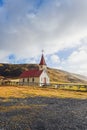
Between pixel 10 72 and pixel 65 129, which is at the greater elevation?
pixel 10 72

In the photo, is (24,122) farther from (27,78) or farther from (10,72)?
(10,72)

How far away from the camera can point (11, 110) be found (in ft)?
88.8

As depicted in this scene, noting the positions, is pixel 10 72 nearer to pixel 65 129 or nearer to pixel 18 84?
pixel 18 84

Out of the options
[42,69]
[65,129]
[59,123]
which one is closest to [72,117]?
[59,123]

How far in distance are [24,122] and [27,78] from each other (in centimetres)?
6646

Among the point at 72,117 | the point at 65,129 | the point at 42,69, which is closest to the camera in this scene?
the point at 65,129

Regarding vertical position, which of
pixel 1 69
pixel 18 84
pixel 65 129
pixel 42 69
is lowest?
pixel 65 129

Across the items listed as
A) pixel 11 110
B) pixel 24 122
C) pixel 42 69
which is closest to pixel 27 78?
pixel 42 69

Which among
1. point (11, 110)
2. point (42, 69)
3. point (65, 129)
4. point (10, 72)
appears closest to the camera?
point (65, 129)

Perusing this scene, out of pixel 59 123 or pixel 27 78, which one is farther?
pixel 27 78

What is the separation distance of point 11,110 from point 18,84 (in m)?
51.4

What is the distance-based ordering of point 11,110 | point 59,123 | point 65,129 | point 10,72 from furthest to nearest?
point 10,72 < point 11,110 < point 59,123 < point 65,129

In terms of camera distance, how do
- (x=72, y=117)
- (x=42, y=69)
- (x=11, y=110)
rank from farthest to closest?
(x=42, y=69) < (x=11, y=110) < (x=72, y=117)

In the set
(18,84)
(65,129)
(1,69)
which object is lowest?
(65,129)
